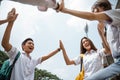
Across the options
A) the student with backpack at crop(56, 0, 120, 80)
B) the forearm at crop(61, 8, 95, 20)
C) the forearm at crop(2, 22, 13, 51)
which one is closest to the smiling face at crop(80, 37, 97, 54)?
the forearm at crop(2, 22, 13, 51)

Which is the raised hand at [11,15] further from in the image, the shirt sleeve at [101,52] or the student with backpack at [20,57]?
the shirt sleeve at [101,52]

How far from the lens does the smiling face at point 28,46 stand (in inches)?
208

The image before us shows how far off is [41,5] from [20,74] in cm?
215

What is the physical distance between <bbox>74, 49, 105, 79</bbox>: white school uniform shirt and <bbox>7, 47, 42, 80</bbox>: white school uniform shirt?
1.10m

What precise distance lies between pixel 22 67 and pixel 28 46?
1.85ft

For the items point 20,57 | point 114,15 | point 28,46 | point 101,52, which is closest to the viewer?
point 114,15

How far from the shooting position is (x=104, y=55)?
504cm

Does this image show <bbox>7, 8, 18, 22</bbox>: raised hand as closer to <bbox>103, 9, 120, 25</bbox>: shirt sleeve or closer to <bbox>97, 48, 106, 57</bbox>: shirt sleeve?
<bbox>97, 48, 106, 57</bbox>: shirt sleeve

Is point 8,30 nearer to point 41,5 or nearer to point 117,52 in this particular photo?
point 41,5

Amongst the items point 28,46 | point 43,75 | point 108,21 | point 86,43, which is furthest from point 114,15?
point 43,75

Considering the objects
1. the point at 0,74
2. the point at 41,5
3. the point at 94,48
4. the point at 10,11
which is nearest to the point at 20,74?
the point at 0,74

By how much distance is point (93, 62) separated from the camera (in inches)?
200

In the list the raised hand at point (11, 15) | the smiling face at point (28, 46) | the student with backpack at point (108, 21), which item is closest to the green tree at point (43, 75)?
the smiling face at point (28, 46)

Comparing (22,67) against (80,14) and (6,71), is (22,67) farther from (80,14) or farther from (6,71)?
(80,14)
